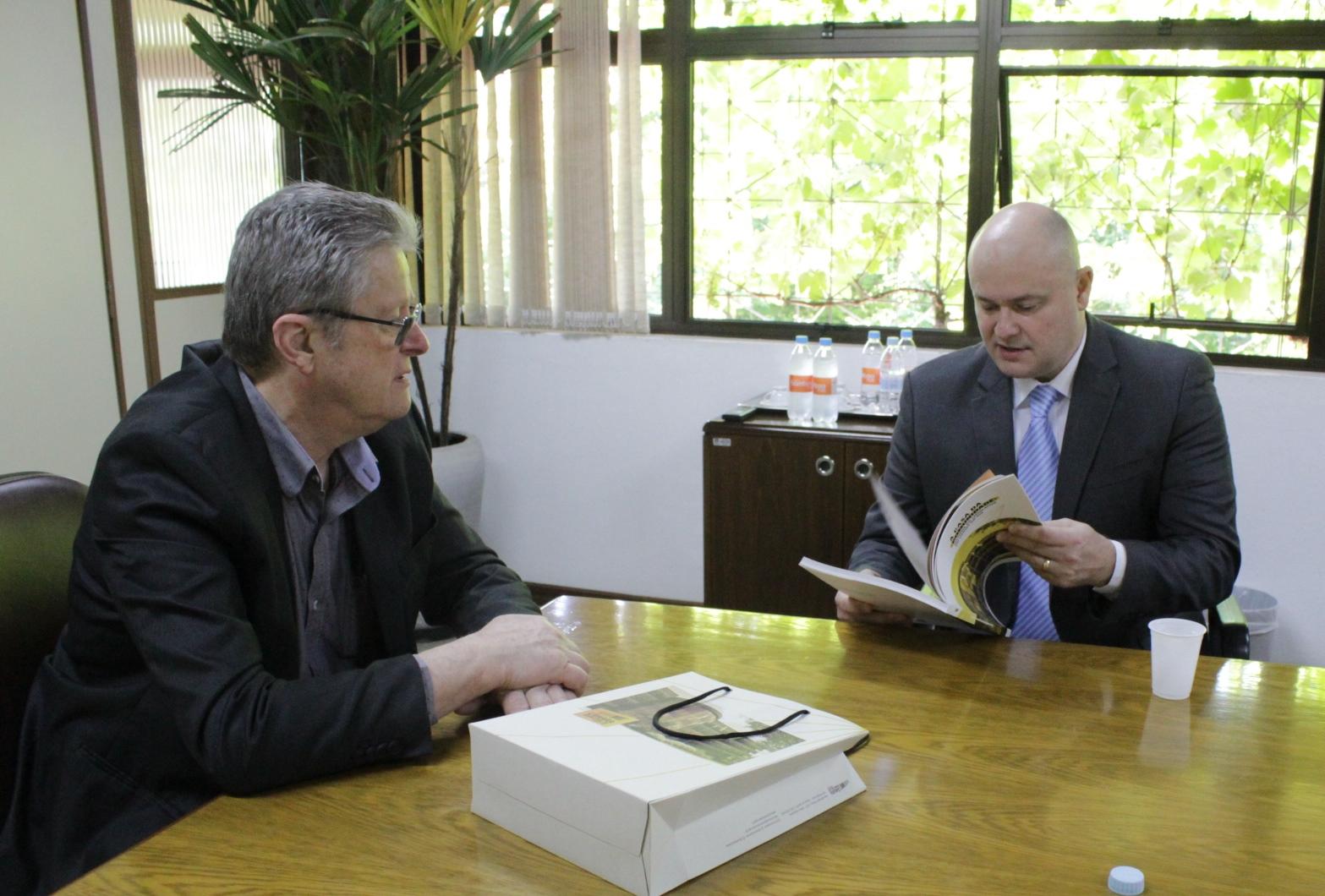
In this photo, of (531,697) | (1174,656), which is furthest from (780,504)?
(531,697)

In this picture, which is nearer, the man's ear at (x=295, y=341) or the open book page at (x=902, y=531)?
the man's ear at (x=295, y=341)

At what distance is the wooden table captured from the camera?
1.08 m

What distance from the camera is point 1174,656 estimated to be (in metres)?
1.47

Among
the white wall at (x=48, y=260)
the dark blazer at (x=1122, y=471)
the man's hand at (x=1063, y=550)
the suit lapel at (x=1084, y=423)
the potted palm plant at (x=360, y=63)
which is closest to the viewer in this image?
the man's hand at (x=1063, y=550)

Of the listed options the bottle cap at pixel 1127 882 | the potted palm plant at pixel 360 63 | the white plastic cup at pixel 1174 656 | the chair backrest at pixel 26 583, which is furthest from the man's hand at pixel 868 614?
the potted palm plant at pixel 360 63

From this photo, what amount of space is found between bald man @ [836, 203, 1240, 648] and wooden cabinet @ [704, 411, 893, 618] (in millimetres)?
1085

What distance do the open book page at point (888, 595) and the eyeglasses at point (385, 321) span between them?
0.62 meters

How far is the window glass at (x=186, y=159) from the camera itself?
3.64m

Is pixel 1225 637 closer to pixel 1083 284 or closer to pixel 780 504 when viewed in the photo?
pixel 1083 284

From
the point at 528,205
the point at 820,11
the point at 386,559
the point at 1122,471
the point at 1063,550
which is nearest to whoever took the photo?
the point at 386,559

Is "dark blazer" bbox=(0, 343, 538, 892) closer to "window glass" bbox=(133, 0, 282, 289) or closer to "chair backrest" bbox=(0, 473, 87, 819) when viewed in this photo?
"chair backrest" bbox=(0, 473, 87, 819)

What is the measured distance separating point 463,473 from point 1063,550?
252 centimetres

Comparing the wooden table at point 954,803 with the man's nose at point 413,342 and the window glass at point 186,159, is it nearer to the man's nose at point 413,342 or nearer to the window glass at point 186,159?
the man's nose at point 413,342

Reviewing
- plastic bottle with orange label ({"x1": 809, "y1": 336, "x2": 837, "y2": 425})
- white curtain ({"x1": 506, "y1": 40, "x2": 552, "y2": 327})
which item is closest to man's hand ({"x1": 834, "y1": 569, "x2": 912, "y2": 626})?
A: plastic bottle with orange label ({"x1": 809, "y1": 336, "x2": 837, "y2": 425})
